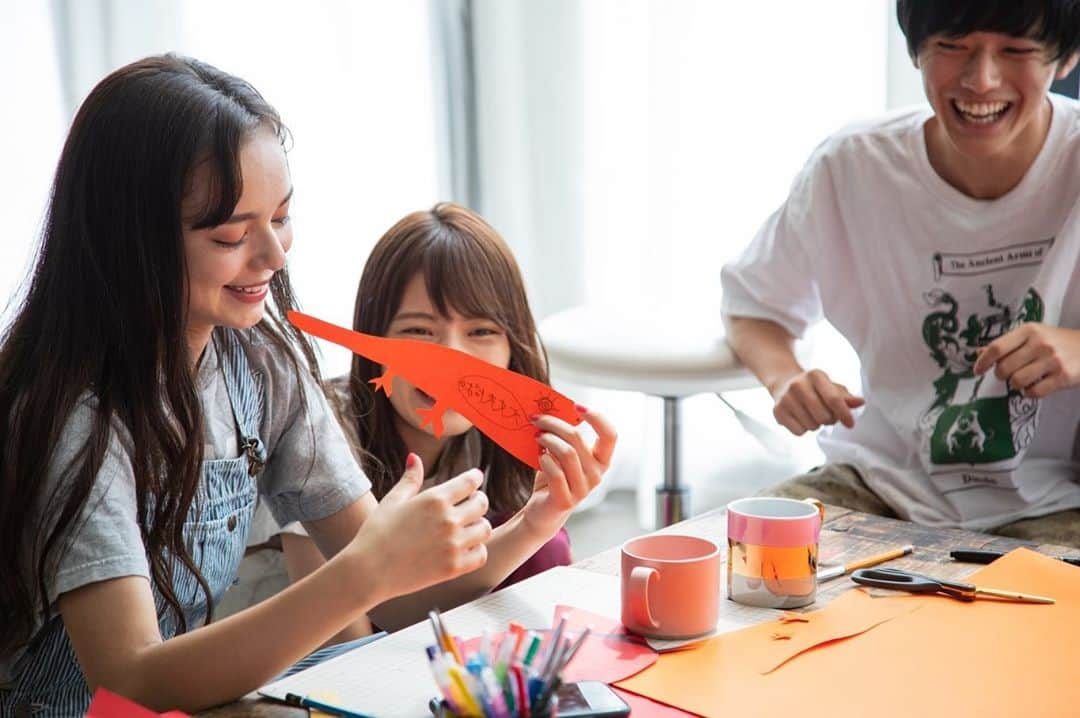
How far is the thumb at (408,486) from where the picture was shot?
3.38 feet

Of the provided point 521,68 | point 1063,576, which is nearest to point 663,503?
point 1063,576

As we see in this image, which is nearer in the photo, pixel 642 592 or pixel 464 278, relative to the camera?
pixel 642 592

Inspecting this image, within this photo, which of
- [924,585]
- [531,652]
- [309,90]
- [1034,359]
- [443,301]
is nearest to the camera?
[531,652]

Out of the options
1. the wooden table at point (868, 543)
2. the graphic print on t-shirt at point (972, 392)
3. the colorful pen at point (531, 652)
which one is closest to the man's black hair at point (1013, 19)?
the graphic print on t-shirt at point (972, 392)

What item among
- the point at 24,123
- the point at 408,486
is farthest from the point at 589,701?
the point at 24,123

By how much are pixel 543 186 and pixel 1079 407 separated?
1760mm

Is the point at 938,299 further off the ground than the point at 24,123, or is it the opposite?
the point at 24,123

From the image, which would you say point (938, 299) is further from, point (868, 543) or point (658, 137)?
point (658, 137)

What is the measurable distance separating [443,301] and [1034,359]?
28.0 inches

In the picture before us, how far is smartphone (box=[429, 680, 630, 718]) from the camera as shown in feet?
2.87

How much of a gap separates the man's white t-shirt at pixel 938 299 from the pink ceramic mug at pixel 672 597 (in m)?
0.64

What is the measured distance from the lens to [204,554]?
1.21 meters

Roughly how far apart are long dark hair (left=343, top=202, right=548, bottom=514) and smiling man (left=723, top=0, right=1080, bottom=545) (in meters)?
0.37

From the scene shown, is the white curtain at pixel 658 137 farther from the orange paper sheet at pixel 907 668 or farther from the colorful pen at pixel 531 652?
the colorful pen at pixel 531 652
